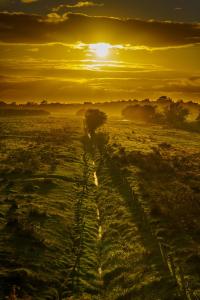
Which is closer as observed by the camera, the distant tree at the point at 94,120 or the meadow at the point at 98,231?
the meadow at the point at 98,231

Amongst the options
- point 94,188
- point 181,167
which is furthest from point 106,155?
point 94,188

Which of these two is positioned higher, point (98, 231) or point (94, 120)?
point (94, 120)

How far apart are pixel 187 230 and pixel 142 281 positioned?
915 cm

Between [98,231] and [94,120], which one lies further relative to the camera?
[94,120]

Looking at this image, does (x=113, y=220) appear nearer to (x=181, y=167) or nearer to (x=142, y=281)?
(x=142, y=281)

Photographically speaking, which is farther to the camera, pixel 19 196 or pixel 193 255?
pixel 19 196

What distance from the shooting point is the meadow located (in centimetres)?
2683

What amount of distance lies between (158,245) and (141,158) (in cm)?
4066

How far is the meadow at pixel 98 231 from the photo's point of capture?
26.8 metres

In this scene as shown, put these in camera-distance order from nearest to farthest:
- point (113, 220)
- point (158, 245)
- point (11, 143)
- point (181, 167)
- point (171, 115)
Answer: point (158, 245)
point (113, 220)
point (181, 167)
point (11, 143)
point (171, 115)

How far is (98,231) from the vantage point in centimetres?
3747

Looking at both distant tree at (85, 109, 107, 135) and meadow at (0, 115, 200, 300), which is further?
distant tree at (85, 109, 107, 135)

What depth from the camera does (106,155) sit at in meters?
77.2

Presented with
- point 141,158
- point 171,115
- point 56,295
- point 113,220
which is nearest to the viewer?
point 56,295
